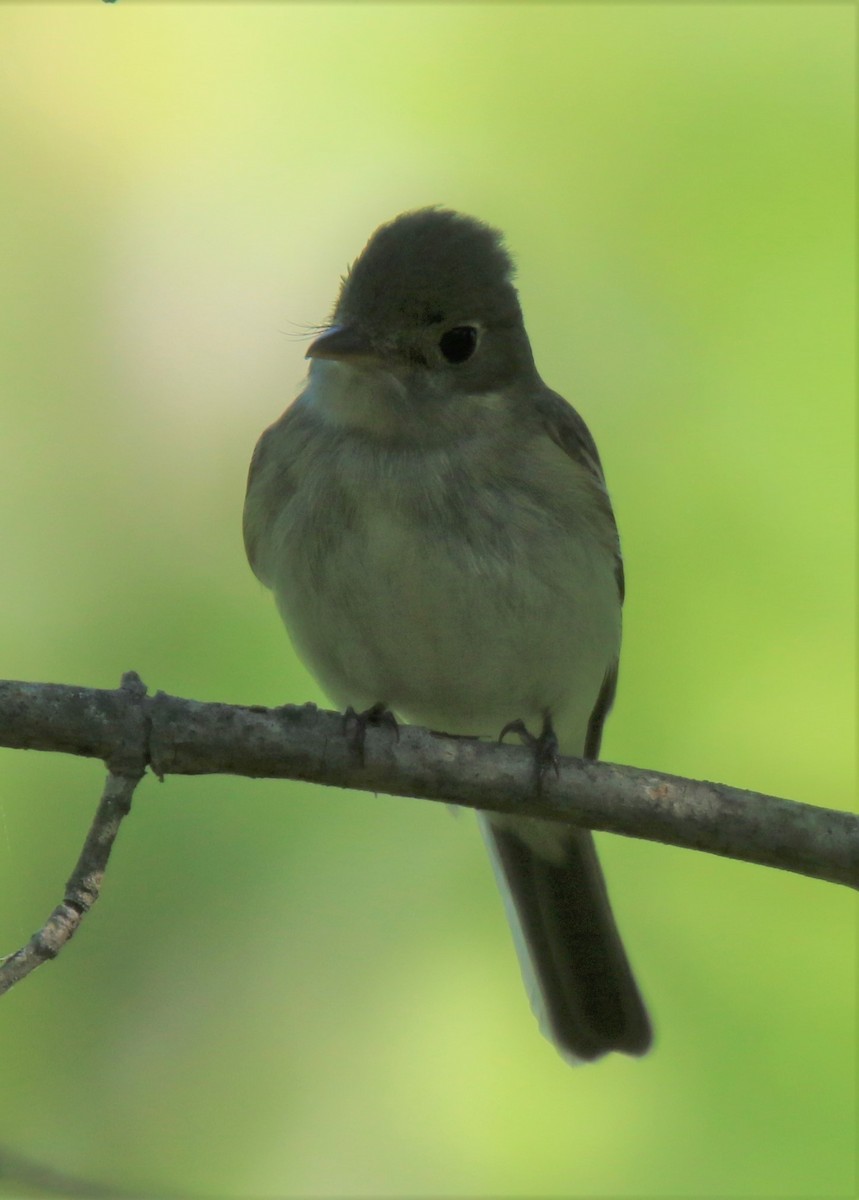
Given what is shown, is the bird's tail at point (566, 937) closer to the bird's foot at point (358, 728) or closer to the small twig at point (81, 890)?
the bird's foot at point (358, 728)

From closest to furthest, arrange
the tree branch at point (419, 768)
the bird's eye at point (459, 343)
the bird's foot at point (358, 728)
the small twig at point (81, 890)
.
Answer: the small twig at point (81, 890), the tree branch at point (419, 768), the bird's foot at point (358, 728), the bird's eye at point (459, 343)

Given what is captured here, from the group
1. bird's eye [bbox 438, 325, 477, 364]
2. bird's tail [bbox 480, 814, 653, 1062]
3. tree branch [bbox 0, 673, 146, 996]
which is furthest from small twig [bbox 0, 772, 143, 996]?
bird's tail [bbox 480, 814, 653, 1062]

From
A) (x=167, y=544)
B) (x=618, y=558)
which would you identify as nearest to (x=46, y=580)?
(x=167, y=544)

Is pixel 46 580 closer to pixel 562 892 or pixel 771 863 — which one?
pixel 562 892

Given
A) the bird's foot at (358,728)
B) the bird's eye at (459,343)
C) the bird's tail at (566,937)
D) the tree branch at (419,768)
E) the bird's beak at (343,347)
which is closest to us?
the tree branch at (419,768)

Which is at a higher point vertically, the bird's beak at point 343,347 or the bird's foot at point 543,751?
the bird's beak at point 343,347

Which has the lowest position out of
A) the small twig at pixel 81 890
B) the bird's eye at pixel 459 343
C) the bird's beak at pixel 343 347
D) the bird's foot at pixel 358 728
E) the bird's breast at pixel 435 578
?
the small twig at pixel 81 890

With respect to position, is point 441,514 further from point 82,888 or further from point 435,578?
point 82,888

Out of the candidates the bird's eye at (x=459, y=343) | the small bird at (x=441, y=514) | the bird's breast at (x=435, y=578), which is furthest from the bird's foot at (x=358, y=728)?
the bird's eye at (x=459, y=343)

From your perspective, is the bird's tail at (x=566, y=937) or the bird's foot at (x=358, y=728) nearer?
the bird's foot at (x=358, y=728)
